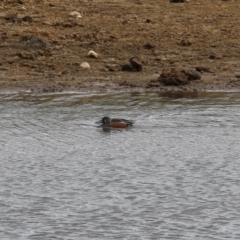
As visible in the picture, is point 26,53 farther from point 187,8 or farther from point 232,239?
point 232,239

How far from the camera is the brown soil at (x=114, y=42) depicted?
42.4 ft

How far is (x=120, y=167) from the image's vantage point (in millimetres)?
8977

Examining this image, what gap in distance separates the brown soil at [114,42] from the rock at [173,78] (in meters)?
0.07

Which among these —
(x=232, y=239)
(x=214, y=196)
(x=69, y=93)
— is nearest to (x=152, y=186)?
(x=214, y=196)

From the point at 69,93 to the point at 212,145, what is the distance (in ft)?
10.1

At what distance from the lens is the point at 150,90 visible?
12.5 metres

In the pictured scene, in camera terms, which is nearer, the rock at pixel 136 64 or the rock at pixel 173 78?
the rock at pixel 173 78

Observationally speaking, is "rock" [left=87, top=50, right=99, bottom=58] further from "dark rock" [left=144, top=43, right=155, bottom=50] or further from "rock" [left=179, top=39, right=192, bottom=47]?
"rock" [left=179, top=39, right=192, bottom=47]

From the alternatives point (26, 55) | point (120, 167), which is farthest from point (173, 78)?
point (120, 167)

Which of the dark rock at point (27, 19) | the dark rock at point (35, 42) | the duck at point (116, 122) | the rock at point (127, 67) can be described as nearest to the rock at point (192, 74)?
the rock at point (127, 67)

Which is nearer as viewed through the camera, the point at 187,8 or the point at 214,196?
the point at 214,196

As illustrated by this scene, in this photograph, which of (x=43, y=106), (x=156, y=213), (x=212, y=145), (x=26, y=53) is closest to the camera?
(x=156, y=213)

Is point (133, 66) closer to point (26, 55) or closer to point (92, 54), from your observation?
point (92, 54)

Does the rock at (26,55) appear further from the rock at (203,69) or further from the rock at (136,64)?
the rock at (203,69)
